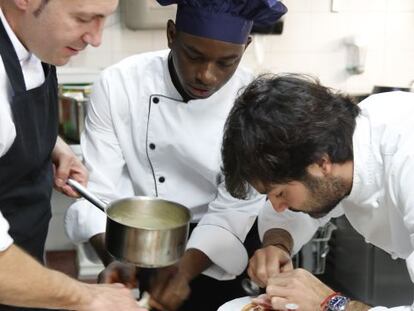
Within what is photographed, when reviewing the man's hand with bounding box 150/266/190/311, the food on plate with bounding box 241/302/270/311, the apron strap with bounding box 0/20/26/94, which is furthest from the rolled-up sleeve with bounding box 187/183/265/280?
the apron strap with bounding box 0/20/26/94

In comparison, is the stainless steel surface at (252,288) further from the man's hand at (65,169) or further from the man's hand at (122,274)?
the man's hand at (65,169)

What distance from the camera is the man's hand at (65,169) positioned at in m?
1.44

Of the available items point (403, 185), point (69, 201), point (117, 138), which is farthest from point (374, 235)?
point (69, 201)

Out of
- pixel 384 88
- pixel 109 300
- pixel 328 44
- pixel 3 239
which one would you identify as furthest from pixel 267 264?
pixel 328 44

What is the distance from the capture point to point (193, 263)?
4.91 ft

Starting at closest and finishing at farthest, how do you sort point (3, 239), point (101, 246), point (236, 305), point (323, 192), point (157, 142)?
point (3, 239) → point (323, 192) → point (236, 305) → point (101, 246) → point (157, 142)

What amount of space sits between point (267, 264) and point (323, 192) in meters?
0.29

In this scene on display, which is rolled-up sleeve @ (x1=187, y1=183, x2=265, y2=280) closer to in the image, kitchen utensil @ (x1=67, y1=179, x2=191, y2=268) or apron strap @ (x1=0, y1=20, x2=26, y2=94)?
kitchen utensil @ (x1=67, y1=179, x2=191, y2=268)

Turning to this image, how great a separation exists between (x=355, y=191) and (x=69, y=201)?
6.87 feet

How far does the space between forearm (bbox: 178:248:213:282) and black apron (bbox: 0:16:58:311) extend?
36 cm

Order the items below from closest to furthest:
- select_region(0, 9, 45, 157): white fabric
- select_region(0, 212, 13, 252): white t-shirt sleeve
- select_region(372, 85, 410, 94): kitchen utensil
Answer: select_region(0, 212, 13, 252): white t-shirt sleeve, select_region(0, 9, 45, 157): white fabric, select_region(372, 85, 410, 94): kitchen utensil

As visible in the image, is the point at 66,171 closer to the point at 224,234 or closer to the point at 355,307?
the point at 224,234

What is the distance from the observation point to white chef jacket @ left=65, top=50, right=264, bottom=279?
161cm

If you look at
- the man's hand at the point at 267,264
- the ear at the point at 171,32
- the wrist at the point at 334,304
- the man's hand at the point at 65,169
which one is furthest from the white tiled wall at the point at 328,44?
the wrist at the point at 334,304
